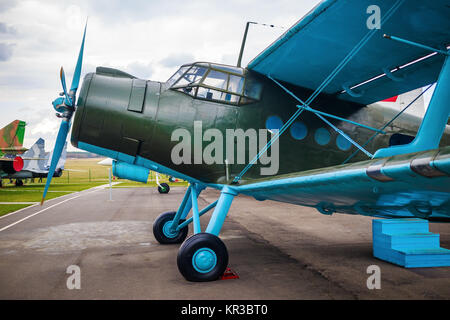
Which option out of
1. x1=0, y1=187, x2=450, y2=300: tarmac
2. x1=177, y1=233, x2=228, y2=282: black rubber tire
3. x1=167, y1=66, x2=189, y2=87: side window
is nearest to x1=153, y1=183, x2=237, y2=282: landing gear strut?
x1=177, y1=233, x2=228, y2=282: black rubber tire

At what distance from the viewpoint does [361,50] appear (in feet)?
13.5

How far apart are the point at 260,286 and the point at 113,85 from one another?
3326 millimetres

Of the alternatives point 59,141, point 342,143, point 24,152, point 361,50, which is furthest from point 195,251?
point 24,152

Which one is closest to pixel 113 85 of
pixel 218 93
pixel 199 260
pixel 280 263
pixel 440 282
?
pixel 218 93

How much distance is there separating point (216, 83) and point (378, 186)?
2.77 meters

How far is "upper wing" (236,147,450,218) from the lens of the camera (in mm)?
2148

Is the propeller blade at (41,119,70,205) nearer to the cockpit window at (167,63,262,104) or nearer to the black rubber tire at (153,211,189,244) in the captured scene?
the cockpit window at (167,63,262,104)

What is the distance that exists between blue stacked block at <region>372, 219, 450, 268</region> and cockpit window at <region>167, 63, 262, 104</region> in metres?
2.99

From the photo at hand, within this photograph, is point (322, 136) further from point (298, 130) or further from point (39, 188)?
point (39, 188)

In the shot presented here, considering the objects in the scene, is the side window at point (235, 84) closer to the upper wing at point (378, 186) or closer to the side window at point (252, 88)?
the side window at point (252, 88)

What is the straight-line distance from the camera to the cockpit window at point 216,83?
15.0 feet

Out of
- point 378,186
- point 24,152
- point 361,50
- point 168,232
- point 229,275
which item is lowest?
point 229,275

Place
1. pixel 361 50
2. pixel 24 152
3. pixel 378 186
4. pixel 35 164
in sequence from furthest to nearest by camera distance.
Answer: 1. pixel 24 152
2. pixel 35 164
3. pixel 361 50
4. pixel 378 186

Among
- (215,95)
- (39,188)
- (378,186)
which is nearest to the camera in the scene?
(378,186)
